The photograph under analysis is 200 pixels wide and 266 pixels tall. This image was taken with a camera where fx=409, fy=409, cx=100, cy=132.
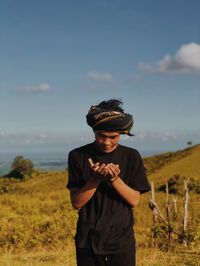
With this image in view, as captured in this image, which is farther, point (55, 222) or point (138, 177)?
point (55, 222)

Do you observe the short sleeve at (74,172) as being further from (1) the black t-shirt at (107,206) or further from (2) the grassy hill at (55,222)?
(2) the grassy hill at (55,222)

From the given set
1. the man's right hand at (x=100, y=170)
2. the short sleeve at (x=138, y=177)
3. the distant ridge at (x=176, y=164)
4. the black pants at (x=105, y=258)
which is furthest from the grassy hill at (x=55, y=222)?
the man's right hand at (x=100, y=170)

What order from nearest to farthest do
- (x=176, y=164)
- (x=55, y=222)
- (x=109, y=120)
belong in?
1. (x=109, y=120)
2. (x=55, y=222)
3. (x=176, y=164)

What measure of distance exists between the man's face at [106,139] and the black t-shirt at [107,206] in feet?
0.22

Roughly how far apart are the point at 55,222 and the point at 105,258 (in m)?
11.0

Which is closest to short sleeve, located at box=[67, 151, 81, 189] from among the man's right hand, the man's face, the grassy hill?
the man's face

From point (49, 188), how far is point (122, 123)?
41993 mm

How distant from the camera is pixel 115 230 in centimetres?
306

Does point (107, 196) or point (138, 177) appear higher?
point (138, 177)

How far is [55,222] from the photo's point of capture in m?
13.8

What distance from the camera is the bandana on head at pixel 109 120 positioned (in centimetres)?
299

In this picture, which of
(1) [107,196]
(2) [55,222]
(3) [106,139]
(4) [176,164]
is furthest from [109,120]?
(4) [176,164]

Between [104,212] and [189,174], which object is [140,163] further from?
[189,174]

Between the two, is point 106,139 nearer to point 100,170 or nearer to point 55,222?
point 100,170
